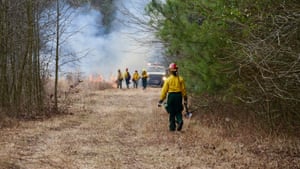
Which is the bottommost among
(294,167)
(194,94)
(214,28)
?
(294,167)

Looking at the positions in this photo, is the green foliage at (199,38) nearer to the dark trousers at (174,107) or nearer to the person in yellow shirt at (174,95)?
the person in yellow shirt at (174,95)

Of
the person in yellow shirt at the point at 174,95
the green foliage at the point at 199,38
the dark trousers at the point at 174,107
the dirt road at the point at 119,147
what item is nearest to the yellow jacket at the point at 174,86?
the person in yellow shirt at the point at 174,95

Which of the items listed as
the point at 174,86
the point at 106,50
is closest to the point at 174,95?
the point at 174,86

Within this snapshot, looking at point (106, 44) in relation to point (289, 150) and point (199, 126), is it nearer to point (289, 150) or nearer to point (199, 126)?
point (199, 126)

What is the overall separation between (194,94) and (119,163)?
7987mm

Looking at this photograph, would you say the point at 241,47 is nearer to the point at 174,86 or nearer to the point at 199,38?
the point at 199,38

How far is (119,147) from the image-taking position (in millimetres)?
11664

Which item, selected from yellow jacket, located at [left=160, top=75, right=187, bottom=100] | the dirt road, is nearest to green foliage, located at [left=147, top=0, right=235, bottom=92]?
yellow jacket, located at [left=160, top=75, right=187, bottom=100]

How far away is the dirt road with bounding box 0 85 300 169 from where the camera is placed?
970 centimetres

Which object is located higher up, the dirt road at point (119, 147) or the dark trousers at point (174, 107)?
the dark trousers at point (174, 107)

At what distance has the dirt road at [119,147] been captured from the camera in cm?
970

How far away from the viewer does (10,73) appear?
17.8 meters

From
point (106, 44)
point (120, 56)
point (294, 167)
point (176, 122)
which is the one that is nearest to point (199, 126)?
point (176, 122)

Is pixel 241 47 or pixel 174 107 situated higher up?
pixel 241 47
